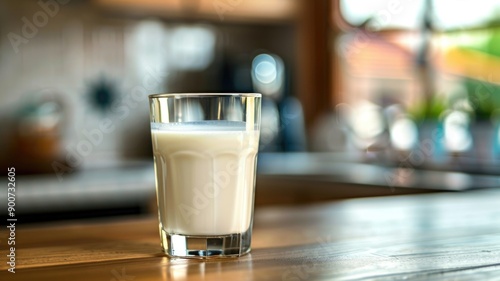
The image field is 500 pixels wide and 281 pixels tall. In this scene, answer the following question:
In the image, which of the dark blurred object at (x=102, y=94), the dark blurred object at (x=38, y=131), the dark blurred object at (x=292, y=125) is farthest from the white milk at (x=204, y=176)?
the dark blurred object at (x=292, y=125)

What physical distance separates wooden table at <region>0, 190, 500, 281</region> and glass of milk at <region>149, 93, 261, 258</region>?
0.03 meters

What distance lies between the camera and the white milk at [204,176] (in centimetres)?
71

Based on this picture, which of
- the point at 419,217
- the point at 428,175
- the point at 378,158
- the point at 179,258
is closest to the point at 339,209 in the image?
the point at 419,217

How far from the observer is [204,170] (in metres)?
0.71

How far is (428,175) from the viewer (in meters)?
2.50

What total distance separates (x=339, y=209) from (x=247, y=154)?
21.8 inches

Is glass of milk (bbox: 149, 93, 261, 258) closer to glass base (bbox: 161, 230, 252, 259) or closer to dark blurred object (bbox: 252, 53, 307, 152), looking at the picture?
glass base (bbox: 161, 230, 252, 259)

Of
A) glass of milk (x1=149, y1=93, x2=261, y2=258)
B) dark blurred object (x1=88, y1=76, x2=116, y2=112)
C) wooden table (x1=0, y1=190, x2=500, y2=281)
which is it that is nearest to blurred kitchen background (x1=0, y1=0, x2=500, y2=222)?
dark blurred object (x1=88, y1=76, x2=116, y2=112)

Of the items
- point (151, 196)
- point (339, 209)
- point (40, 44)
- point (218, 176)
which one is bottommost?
point (151, 196)

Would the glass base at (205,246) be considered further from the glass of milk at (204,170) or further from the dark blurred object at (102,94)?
the dark blurred object at (102,94)

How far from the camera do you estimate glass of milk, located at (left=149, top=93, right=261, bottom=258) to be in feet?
2.31

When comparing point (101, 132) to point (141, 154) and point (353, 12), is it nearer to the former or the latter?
point (141, 154)

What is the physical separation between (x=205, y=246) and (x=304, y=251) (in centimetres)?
11

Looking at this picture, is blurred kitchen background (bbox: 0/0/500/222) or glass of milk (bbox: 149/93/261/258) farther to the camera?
blurred kitchen background (bbox: 0/0/500/222)
